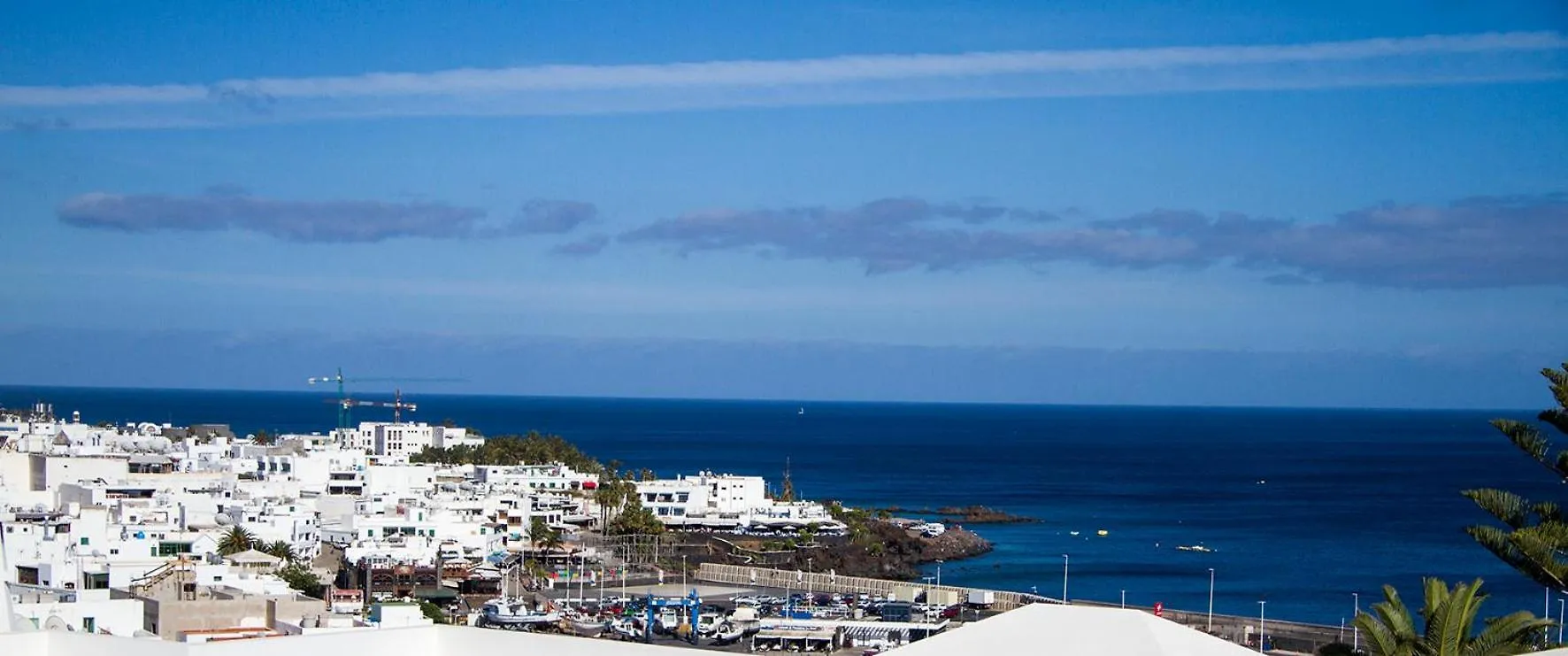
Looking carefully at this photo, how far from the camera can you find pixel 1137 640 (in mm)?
5949

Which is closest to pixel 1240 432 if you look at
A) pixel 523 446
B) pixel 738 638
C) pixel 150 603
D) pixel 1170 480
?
pixel 1170 480

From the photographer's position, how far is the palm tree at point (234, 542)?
25359mm

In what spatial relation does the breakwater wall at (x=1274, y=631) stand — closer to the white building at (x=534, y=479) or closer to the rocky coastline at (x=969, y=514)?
the white building at (x=534, y=479)

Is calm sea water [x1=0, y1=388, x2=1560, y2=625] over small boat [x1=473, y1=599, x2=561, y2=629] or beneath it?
beneath

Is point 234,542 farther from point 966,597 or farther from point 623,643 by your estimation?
point 623,643

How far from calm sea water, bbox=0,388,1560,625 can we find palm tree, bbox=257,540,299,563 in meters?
13.1

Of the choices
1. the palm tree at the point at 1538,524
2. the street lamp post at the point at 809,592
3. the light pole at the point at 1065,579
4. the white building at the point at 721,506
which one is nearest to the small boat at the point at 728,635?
the street lamp post at the point at 809,592

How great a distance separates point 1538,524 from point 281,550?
18768mm

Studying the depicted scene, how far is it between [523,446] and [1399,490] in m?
28.5

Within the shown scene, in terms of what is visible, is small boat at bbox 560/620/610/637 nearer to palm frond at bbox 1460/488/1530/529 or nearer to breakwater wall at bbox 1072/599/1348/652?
breakwater wall at bbox 1072/599/1348/652

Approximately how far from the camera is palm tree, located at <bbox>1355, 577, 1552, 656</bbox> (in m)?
9.34

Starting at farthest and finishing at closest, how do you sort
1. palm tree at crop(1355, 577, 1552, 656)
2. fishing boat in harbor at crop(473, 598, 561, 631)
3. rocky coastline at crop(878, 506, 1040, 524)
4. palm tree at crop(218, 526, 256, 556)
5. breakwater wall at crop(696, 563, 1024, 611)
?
1. rocky coastline at crop(878, 506, 1040, 524)
2. breakwater wall at crop(696, 563, 1024, 611)
3. palm tree at crop(218, 526, 256, 556)
4. fishing boat in harbor at crop(473, 598, 561, 631)
5. palm tree at crop(1355, 577, 1552, 656)

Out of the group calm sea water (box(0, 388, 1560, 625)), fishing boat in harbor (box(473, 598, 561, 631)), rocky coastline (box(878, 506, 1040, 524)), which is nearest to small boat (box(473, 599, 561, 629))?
fishing boat in harbor (box(473, 598, 561, 631))

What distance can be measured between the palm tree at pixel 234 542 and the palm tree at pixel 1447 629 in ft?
61.1
